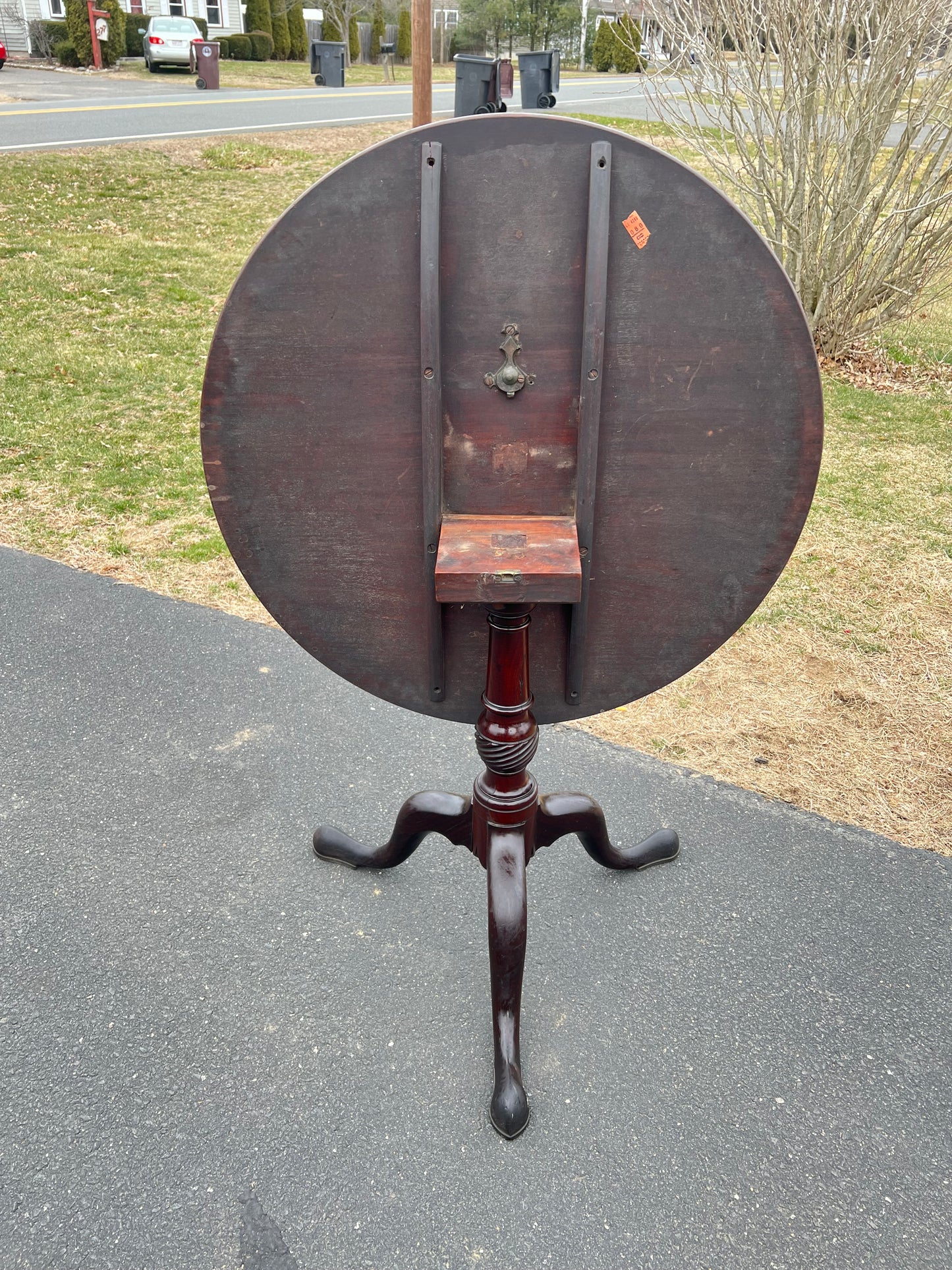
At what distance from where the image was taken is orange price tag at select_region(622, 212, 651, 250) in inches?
62.5

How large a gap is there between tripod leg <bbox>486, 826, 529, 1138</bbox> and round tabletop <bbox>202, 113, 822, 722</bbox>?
1.73 ft

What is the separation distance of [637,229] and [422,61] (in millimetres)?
2686

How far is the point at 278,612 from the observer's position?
77.5 inches

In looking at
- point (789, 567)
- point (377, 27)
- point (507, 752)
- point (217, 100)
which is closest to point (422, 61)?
point (789, 567)

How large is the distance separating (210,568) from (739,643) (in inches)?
87.8

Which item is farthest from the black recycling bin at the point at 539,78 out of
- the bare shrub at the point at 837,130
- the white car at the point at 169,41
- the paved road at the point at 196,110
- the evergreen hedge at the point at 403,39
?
the evergreen hedge at the point at 403,39

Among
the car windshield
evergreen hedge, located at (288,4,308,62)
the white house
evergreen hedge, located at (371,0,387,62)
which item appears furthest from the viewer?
evergreen hedge, located at (371,0,387,62)

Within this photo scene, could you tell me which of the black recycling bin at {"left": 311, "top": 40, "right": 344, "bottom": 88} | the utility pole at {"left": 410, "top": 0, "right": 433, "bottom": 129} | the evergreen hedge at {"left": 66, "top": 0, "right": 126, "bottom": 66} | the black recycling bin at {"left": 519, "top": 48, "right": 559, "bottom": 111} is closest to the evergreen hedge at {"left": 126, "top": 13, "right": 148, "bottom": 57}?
the evergreen hedge at {"left": 66, "top": 0, "right": 126, "bottom": 66}

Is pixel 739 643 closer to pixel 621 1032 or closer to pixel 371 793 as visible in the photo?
pixel 371 793

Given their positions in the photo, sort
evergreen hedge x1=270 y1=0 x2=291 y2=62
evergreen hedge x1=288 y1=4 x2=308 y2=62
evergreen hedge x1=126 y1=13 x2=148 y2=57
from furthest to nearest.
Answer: evergreen hedge x1=288 y1=4 x2=308 y2=62, evergreen hedge x1=270 y1=0 x2=291 y2=62, evergreen hedge x1=126 y1=13 x2=148 y2=57

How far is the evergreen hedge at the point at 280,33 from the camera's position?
98.0 ft

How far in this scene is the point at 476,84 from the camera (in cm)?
1290

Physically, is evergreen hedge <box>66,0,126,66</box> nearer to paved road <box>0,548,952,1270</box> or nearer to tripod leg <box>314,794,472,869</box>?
paved road <box>0,548,952,1270</box>

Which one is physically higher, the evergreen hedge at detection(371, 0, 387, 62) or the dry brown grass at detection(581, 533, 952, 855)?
the evergreen hedge at detection(371, 0, 387, 62)
